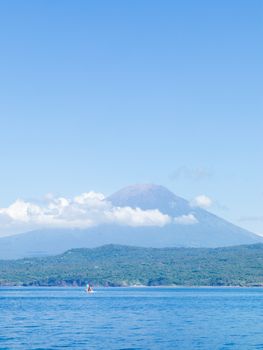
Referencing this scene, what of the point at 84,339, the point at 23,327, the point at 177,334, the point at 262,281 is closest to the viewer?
the point at 84,339

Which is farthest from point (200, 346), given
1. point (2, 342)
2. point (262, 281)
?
point (262, 281)

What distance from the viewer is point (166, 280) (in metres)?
196

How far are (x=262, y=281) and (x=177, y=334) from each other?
141 metres

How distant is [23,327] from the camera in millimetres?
57625

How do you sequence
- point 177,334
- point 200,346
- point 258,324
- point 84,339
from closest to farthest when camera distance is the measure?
1. point 200,346
2. point 84,339
3. point 177,334
4. point 258,324

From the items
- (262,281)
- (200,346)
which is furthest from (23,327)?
(262,281)

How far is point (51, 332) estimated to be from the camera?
5303 centimetres

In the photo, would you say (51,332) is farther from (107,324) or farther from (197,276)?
(197,276)

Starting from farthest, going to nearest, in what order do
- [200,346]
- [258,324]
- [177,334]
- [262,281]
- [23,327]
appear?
1. [262,281]
2. [258,324]
3. [23,327]
4. [177,334]
5. [200,346]

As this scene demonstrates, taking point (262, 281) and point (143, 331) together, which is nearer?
point (143, 331)

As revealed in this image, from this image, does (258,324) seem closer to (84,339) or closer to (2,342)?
(84,339)

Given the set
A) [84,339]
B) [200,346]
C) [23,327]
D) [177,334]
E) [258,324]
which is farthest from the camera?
[258,324]

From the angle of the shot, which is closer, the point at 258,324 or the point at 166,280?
the point at 258,324

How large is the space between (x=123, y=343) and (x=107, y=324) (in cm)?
1463
